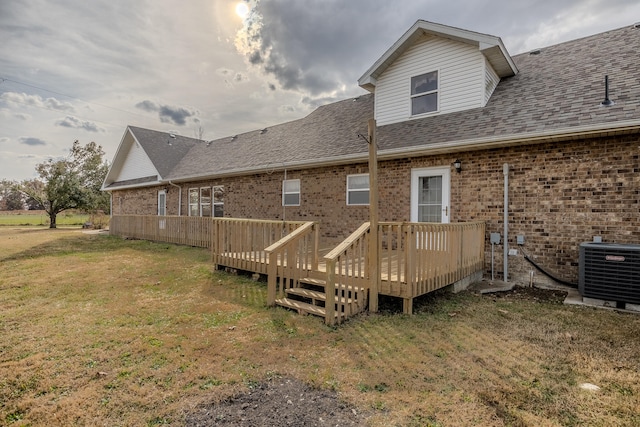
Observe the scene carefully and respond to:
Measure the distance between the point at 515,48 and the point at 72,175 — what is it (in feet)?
101

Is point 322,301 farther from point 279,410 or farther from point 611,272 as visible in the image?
point 611,272

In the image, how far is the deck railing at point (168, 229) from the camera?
1229 centimetres

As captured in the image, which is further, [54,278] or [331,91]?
[331,91]

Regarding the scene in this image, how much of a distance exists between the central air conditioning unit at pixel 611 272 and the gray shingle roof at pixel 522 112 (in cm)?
216

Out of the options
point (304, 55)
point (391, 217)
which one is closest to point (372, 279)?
point (391, 217)

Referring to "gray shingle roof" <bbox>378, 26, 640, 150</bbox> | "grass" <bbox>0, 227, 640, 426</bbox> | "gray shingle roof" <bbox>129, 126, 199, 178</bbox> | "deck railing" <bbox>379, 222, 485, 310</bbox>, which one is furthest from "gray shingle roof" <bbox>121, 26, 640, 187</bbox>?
"gray shingle roof" <bbox>129, 126, 199, 178</bbox>

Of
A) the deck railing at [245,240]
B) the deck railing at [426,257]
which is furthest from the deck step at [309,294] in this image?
the deck railing at [245,240]

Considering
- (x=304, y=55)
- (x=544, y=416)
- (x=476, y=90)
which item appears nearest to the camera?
(x=544, y=416)

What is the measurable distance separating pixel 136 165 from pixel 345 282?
744 inches

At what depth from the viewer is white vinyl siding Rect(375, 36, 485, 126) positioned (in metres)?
8.28

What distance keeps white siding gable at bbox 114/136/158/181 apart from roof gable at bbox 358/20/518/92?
42.9 feet

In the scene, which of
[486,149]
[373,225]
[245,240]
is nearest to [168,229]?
[245,240]

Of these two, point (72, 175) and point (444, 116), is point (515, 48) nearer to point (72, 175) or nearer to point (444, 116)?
point (444, 116)

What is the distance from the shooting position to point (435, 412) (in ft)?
8.59
